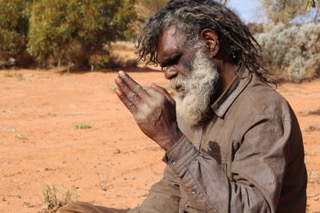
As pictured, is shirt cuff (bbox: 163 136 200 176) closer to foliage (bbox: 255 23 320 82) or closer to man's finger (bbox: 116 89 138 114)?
man's finger (bbox: 116 89 138 114)

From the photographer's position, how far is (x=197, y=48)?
2395 mm

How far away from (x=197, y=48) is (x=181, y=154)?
71 centimetres

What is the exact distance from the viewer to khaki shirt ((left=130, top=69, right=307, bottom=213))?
1844 mm

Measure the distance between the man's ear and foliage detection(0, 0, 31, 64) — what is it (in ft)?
49.1

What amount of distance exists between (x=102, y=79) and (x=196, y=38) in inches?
487

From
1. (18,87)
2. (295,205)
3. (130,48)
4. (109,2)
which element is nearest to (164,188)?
(295,205)

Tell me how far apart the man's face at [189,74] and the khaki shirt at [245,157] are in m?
0.08

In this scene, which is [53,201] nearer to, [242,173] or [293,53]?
[242,173]

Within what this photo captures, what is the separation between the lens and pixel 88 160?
6.02m

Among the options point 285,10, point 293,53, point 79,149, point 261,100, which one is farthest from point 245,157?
point 285,10

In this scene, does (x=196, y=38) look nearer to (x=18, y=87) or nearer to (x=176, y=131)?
(x=176, y=131)

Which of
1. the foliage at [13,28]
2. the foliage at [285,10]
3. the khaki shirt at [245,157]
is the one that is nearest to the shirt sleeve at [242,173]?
the khaki shirt at [245,157]

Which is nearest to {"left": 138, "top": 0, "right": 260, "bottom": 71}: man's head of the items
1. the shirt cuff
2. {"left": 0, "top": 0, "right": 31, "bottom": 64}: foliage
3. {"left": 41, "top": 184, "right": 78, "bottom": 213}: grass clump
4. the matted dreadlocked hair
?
the matted dreadlocked hair

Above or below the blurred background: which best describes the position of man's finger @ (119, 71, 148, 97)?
above
